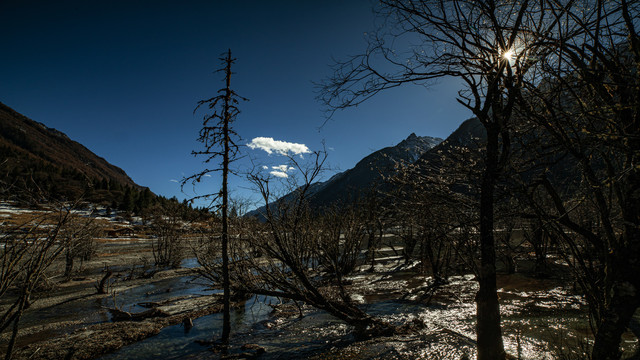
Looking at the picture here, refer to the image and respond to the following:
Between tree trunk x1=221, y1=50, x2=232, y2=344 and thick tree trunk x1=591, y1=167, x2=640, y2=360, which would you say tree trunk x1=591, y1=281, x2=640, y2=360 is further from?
tree trunk x1=221, y1=50, x2=232, y2=344

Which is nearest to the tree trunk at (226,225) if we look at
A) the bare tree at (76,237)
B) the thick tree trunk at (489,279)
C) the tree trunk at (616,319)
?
the bare tree at (76,237)

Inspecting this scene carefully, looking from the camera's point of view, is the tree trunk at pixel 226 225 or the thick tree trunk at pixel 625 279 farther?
the tree trunk at pixel 226 225

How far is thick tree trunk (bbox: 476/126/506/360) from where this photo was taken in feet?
13.9

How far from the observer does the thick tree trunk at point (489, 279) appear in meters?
4.24

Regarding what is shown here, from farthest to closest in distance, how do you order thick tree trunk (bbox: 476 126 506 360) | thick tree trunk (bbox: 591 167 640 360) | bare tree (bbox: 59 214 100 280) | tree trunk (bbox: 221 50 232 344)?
tree trunk (bbox: 221 50 232 344) < bare tree (bbox: 59 214 100 280) < thick tree trunk (bbox: 476 126 506 360) < thick tree trunk (bbox: 591 167 640 360)

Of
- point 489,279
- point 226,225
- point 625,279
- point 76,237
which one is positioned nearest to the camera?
point 625,279

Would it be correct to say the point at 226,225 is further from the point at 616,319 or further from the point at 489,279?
the point at 616,319

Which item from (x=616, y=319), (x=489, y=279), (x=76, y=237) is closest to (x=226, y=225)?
(x=76, y=237)

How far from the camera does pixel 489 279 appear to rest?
4316 mm

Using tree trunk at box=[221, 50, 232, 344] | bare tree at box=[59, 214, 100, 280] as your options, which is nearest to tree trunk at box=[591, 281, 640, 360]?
bare tree at box=[59, 214, 100, 280]

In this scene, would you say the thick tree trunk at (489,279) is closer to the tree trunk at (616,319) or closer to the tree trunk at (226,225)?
the tree trunk at (616,319)

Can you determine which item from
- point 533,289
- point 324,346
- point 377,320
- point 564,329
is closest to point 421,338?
point 377,320

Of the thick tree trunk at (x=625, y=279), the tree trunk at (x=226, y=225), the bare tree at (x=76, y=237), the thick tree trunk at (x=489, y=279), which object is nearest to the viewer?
the thick tree trunk at (x=625, y=279)

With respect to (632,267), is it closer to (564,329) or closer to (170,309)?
(564,329)
